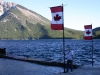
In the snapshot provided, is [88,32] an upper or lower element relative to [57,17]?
lower

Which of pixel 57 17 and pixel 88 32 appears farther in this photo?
pixel 88 32

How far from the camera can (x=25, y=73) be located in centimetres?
3056

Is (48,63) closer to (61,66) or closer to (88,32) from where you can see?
(61,66)

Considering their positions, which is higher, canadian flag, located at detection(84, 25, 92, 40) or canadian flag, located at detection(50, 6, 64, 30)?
canadian flag, located at detection(50, 6, 64, 30)

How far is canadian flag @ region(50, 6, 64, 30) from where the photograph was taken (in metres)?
22.4

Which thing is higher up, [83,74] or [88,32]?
[88,32]

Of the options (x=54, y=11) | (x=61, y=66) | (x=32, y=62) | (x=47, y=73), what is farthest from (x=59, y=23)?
(x=32, y=62)

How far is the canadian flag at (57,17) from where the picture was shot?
22.4m

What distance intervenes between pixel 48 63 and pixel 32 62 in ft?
14.0

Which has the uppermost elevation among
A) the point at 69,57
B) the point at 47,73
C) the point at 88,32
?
the point at 88,32

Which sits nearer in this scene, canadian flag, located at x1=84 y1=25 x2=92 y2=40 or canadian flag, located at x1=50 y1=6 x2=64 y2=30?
canadian flag, located at x1=50 y1=6 x2=64 y2=30

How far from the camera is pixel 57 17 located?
22.5 metres

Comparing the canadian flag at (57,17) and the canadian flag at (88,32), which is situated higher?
the canadian flag at (57,17)

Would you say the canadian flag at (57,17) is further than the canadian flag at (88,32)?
No
